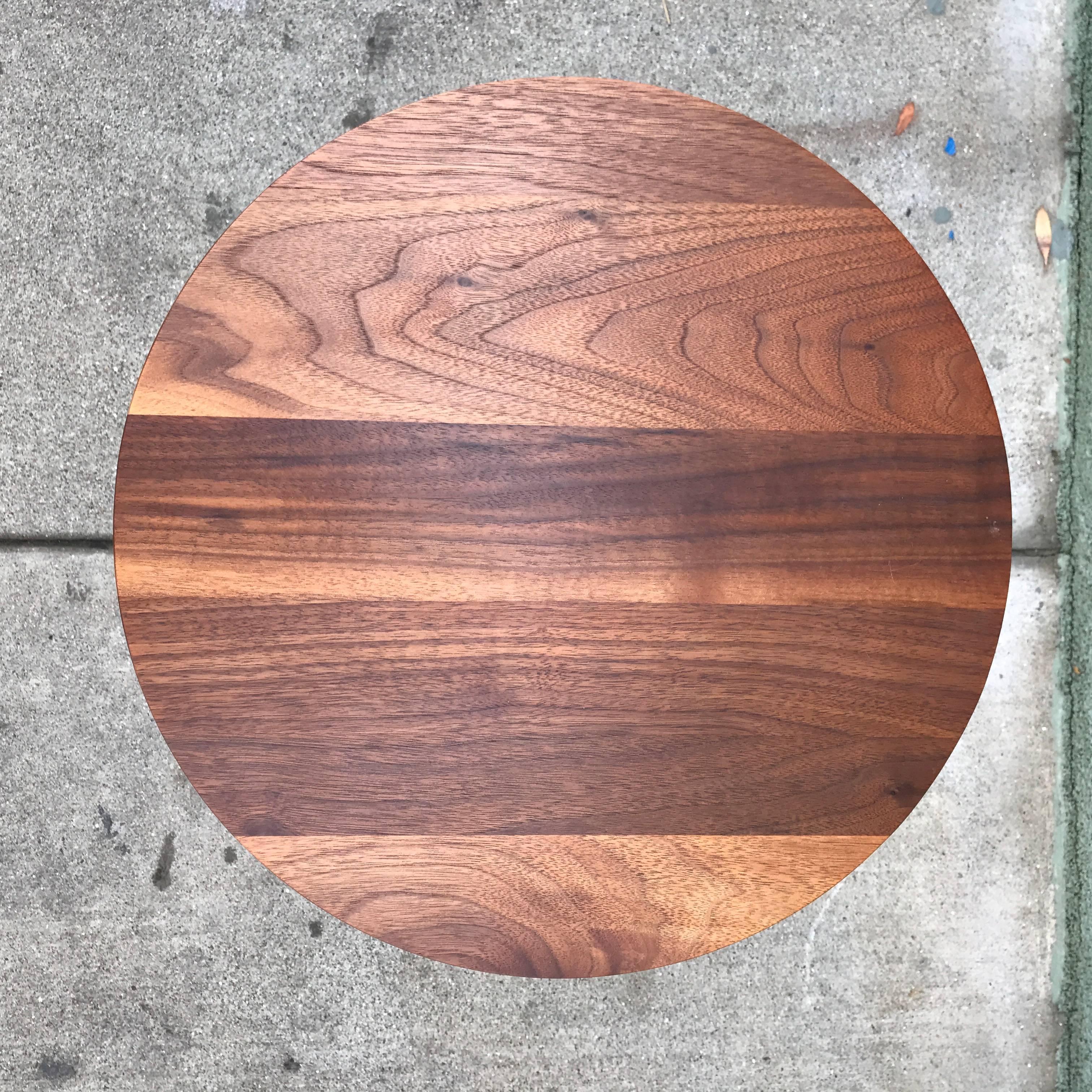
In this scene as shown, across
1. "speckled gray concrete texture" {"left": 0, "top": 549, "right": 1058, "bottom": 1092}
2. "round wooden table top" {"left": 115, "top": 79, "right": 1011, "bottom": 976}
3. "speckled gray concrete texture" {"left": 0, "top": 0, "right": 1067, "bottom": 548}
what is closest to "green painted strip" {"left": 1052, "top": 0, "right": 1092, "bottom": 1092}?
"speckled gray concrete texture" {"left": 0, "top": 549, "right": 1058, "bottom": 1092}

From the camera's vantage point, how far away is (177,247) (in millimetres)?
1521

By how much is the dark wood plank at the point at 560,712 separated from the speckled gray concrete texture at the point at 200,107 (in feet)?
2.34

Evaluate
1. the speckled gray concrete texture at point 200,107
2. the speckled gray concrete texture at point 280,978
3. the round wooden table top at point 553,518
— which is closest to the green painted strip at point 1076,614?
the speckled gray concrete texture at point 280,978

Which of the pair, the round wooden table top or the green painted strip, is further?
the green painted strip

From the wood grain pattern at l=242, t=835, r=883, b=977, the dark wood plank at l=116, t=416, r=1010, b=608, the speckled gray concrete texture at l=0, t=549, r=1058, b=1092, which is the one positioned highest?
the dark wood plank at l=116, t=416, r=1010, b=608

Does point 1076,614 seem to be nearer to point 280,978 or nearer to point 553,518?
point 553,518

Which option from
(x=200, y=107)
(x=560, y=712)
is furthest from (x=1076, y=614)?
(x=200, y=107)

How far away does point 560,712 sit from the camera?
101cm

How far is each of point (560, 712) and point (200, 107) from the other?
1.21 metres

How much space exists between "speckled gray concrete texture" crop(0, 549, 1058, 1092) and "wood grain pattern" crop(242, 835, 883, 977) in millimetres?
565

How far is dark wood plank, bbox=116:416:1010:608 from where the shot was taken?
99cm

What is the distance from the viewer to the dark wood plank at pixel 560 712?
39.2 inches

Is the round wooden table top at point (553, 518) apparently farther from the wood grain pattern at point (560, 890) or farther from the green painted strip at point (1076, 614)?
the green painted strip at point (1076, 614)

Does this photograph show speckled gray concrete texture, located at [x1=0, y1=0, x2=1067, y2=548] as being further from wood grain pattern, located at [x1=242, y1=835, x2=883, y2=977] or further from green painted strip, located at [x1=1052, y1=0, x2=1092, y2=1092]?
wood grain pattern, located at [x1=242, y1=835, x2=883, y2=977]
